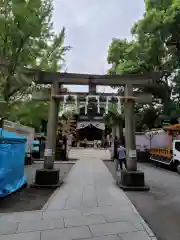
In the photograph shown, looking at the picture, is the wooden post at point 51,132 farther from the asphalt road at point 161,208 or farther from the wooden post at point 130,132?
the asphalt road at point 161,208

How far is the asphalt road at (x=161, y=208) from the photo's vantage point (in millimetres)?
4660

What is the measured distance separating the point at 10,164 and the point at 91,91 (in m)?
4.29

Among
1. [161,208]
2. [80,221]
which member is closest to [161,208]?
[161,208]

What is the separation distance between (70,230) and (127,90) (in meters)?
6.29

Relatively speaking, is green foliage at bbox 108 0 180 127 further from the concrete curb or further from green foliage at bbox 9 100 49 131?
the concrete curb

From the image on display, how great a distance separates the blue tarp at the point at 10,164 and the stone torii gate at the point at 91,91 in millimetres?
1253

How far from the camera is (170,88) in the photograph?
20172 millimetres

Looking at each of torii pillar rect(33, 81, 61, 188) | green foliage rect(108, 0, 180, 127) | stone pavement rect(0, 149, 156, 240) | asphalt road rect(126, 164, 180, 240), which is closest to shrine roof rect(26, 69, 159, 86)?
torii pillar rect(33, 81, 61, 188)

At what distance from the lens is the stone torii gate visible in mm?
9031

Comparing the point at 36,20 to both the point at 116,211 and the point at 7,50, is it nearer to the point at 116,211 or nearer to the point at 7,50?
the point at 7,50

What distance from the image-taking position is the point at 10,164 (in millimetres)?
6852

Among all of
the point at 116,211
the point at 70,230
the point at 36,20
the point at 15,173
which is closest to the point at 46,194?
the point at 15,173

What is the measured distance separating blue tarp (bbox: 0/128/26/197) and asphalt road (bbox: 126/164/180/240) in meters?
3.62

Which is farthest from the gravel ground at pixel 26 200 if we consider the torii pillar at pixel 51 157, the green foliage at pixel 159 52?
the green foliage at pixel 159 52
